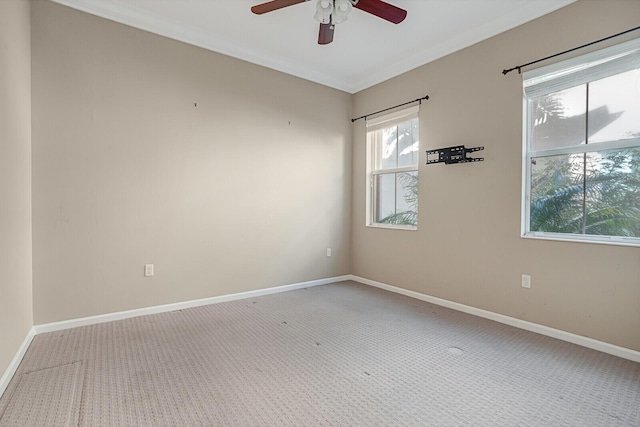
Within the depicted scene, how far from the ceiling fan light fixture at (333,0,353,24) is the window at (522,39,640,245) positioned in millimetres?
1732

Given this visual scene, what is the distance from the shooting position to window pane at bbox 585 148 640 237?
2.31m

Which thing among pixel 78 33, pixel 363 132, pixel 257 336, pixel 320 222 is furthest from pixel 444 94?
pixel 78 33

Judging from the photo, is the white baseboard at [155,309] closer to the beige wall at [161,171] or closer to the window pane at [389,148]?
the beige wall at [161,171]

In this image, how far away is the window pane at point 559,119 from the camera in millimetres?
2582

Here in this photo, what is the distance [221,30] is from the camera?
3.19m

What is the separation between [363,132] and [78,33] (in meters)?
3.25

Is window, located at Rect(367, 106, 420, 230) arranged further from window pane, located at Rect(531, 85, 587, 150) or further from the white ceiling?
window pane, located at Rect(531, 85, 587, 150)

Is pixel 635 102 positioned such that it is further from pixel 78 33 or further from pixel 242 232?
pixel 78 33

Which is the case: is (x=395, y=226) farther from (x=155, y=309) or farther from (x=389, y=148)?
(x=155, y=309)

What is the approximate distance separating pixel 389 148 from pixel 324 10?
2253 mm

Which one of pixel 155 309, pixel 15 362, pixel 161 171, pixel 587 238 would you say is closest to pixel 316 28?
pixel 161 171

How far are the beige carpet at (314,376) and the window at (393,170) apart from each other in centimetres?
152

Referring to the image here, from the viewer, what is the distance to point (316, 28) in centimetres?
315

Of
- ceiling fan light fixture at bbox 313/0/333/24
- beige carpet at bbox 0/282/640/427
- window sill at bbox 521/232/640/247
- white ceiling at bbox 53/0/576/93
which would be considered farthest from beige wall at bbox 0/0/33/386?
window sill at bbox 521/232/640/247
